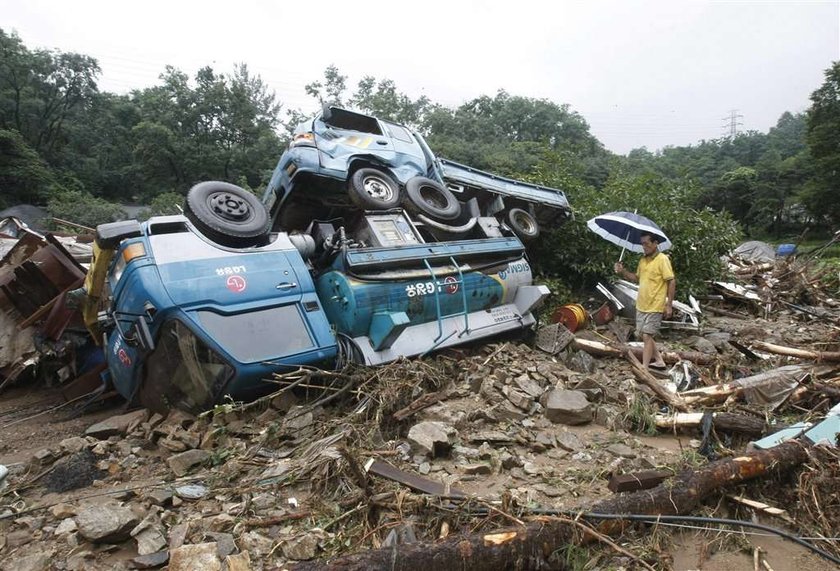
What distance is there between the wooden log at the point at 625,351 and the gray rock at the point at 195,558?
14.0 ft

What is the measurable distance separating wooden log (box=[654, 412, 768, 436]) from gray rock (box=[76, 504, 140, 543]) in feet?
11.1

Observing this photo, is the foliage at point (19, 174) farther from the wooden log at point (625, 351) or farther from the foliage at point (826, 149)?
the foliage at point (826, 149)

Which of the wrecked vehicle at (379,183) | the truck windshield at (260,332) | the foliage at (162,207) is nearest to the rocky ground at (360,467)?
the truck windshield at (260,332)

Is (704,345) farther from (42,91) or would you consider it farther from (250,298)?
(42,91)

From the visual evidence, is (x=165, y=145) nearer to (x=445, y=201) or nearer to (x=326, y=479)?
(x=445, y=201)

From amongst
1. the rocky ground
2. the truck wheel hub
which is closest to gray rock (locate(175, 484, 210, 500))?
the rocky ground

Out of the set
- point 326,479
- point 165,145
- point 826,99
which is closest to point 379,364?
point 326,479

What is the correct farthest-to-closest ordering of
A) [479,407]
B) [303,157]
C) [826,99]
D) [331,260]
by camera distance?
[826,99] → [303,157] → [331,260] → [479,407]

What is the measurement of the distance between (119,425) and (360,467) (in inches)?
92.1

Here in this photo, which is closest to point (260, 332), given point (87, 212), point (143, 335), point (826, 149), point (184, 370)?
point (184, 370)

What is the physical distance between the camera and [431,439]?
3.12 m

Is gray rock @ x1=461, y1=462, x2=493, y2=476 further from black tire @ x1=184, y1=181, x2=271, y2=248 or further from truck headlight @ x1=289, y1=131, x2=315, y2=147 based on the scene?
truck headlight @ x1=289, y1=131, x2=315, y2=147

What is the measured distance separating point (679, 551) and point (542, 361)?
2.79 metres

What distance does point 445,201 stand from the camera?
6.32 meters
